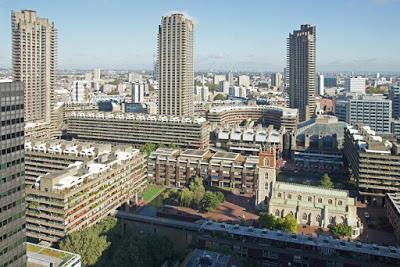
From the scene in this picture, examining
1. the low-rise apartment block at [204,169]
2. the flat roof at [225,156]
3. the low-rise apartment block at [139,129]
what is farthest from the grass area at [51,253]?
the low-rise apartment block at [139,129]

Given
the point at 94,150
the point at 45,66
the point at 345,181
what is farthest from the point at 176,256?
the point at 45,66

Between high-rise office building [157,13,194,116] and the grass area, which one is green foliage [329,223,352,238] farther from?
high-rise office building [157,13,194,116]

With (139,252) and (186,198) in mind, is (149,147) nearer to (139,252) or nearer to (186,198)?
A: (186,198)

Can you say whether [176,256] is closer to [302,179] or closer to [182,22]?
[302,179]

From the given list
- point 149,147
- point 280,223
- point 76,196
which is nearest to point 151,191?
point 149,147

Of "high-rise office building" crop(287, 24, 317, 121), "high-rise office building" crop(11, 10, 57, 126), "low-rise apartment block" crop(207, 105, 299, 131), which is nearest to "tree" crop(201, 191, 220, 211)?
"high-rise office building" crop(11, 10, 57, 126)

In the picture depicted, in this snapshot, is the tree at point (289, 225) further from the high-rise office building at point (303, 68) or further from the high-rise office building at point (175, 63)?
the high-rise office building at point (303, 68)
